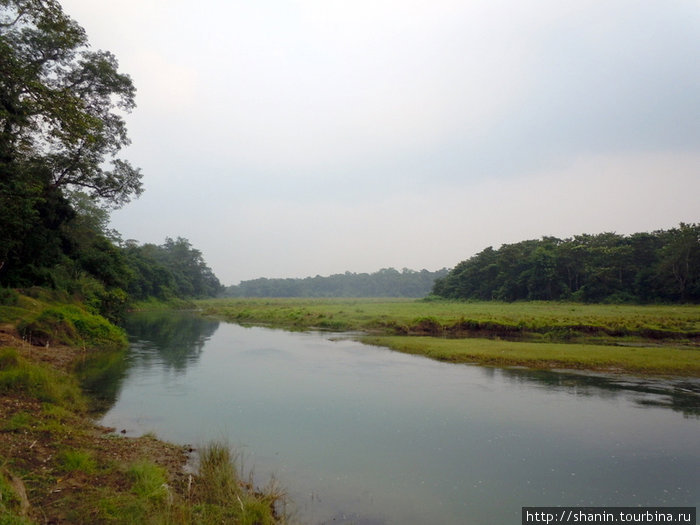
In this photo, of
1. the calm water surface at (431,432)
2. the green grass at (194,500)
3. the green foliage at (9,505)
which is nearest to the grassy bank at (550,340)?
the calm water surface at (431,432)

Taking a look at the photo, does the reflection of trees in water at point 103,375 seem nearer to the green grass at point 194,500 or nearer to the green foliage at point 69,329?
the green foliage at point 69,329

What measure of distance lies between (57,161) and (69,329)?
404 inches

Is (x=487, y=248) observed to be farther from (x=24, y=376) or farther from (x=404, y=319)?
(x=24, y=376)

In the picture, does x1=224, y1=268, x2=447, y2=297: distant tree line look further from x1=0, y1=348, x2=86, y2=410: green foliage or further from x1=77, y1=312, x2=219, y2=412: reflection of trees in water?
x1=0, y1=348, x2=86, y2=410: green foliage

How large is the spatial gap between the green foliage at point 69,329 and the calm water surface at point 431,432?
4.13 m

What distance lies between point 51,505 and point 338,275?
596 feet

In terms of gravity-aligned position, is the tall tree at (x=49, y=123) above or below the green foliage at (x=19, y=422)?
above

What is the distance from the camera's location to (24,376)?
10.5 metres

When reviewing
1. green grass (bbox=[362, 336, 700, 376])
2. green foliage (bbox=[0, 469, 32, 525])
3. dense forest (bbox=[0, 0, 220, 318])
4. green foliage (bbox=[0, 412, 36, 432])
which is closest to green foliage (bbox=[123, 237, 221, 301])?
dense forest (bbox=[0, 0, 220, 318])

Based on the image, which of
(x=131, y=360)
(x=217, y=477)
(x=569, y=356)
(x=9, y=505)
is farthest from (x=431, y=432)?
(x=131, y=360)

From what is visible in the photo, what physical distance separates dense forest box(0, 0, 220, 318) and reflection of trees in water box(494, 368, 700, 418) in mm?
17867

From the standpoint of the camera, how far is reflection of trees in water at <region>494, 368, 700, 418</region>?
13.1 m

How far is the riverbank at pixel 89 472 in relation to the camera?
5.38 metres

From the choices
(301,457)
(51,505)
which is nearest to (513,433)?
(301,457)
